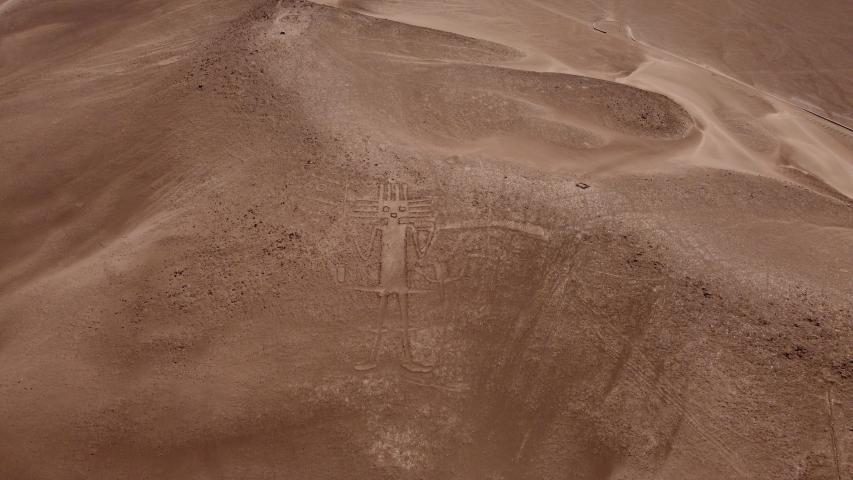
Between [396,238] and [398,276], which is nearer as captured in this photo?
[398,276]

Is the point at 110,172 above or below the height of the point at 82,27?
below

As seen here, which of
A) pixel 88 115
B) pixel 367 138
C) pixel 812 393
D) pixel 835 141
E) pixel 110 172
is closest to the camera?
pixel 812 393

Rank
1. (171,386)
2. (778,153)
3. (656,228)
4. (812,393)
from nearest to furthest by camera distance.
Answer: (812,393) → (171,386) → (656,228) → (778,153)

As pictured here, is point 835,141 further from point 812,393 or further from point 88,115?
point 88,115

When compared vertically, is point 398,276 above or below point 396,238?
below

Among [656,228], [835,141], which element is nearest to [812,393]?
[656,228]
